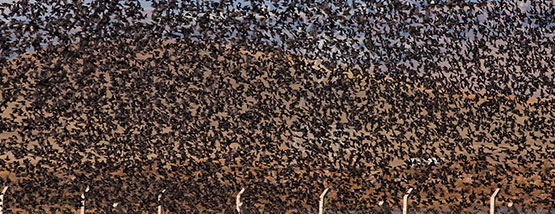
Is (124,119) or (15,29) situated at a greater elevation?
(15,29)

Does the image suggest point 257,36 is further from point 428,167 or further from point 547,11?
point 547,11

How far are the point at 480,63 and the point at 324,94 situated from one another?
2152 millimetres

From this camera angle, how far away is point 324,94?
28.6 ft

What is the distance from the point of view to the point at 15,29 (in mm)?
8516

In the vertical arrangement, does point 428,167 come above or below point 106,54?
below

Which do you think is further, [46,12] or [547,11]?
[547,11]

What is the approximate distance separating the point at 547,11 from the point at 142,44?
5.56m

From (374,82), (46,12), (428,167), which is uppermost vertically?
(46,12)

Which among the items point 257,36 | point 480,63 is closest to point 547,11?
point 480,63

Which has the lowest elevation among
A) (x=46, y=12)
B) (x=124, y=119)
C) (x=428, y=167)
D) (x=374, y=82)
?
(x=428, y=167)

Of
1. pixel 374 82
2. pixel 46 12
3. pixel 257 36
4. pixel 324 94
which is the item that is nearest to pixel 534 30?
pixel 374 82

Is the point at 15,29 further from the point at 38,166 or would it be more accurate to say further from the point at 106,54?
the point at 38,166

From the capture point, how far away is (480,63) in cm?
893

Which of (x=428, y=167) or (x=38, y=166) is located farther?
(x=38, y=166)
